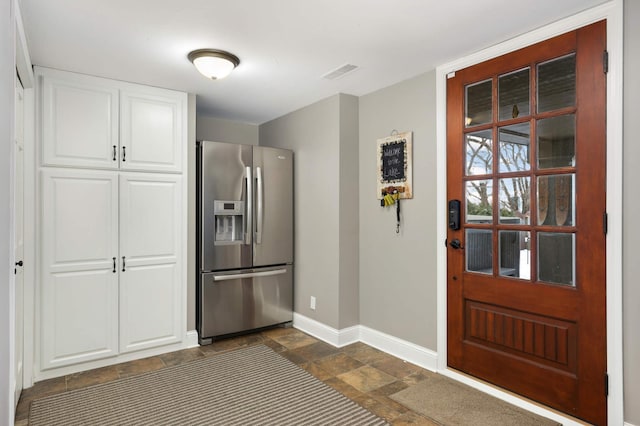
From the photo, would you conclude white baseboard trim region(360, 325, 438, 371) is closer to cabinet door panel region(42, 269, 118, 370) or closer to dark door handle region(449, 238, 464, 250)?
dark door handle region(449, 238, 464, 250)

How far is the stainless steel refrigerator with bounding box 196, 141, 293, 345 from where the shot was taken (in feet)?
11.9

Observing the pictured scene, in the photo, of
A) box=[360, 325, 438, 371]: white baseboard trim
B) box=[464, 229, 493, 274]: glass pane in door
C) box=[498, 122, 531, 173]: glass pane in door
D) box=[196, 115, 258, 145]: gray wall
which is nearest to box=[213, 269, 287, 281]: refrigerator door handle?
box=[360, 325, 438, 371]: white baseboard trim

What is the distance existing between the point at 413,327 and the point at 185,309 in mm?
2064

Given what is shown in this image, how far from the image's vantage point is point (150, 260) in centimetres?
331

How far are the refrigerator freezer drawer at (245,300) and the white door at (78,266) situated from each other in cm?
80

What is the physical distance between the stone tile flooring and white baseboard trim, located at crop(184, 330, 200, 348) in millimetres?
71

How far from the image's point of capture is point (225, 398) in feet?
8.39

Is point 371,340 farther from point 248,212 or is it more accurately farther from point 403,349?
point 248,212

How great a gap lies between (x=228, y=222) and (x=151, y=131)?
42.8 inches

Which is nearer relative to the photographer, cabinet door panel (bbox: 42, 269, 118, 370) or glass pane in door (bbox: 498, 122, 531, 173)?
glass pane in door (bbox: 498, 122, 531, 173)

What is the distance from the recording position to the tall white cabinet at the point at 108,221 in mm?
2896

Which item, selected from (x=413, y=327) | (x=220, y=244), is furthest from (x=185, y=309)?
(x=413, y=327)

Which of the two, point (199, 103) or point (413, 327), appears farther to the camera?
point (199, 103)

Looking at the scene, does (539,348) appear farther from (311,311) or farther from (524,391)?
(311,311)
